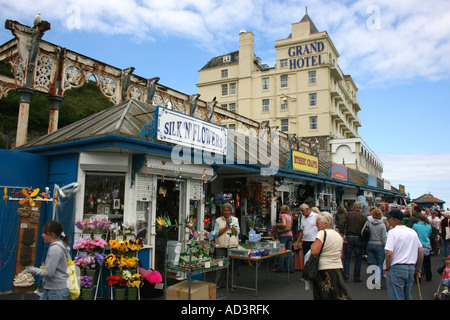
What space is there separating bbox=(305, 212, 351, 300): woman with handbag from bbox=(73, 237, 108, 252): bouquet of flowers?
388 centimetres

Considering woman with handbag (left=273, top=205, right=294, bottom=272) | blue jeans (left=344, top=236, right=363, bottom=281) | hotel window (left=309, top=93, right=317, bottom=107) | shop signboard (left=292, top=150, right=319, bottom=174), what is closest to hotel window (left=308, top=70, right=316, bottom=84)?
hotel window (left=309, top=93, right=317, bottom=107)

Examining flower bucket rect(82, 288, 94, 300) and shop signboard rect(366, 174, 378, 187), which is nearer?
flower bucket rect(82, 288, 94, 300)

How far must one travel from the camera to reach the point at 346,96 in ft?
159

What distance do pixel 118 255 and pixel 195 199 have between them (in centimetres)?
254

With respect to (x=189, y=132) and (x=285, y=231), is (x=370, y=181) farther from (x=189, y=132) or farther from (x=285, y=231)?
(x=189, y=132)

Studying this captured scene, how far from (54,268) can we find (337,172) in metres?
14.0

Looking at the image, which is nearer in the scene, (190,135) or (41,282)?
(41,282)

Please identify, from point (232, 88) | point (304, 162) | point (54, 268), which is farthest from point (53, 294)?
point (232, 88)

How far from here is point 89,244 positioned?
628cm

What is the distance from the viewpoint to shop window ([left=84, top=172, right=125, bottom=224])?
23.2 feet

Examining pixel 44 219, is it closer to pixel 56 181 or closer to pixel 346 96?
pixel 56 181

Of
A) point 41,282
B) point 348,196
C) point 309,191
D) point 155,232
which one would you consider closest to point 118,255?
point 155,232

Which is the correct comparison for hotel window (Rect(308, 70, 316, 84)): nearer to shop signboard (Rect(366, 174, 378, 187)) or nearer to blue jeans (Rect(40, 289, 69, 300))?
shop signboard (Rect(366, 174, 378, 187))

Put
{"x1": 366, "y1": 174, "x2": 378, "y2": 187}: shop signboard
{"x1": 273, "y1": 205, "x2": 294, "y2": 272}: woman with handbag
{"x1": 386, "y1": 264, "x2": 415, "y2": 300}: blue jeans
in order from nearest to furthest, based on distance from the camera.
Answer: {"x1": 386, "y1": 264, "x2": 415, "y2": 300}: blue jeans → {"x1": 273, "y1": 205, "x2": 294, "y2": 272}: woman with handbag → {"x1": 366, "y1": 174, "x2": 378, "y2": 187}: shop signboard
